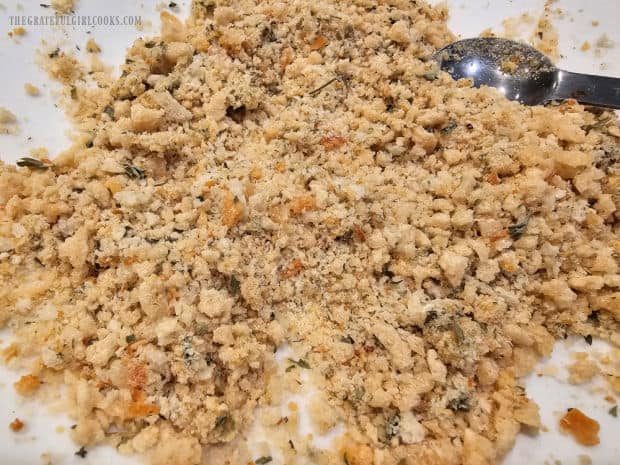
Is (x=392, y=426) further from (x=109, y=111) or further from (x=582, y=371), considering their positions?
(x=109, y=111)

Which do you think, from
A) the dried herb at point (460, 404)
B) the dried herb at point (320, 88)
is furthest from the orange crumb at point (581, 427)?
the dried herb at point (320, 88)

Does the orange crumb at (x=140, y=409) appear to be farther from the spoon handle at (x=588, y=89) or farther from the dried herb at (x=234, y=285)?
the spoon handle at (x=588, y=89)

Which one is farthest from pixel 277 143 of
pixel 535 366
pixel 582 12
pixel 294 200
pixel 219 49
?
pixel 582 12

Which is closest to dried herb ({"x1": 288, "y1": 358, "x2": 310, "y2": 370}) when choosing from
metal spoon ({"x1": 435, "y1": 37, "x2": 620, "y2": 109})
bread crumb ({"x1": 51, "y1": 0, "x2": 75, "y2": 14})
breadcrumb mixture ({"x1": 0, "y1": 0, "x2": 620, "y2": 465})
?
breadcrumb mixture ({"x1": 0, "y1": 0, "x2": 620, "y2": 465})

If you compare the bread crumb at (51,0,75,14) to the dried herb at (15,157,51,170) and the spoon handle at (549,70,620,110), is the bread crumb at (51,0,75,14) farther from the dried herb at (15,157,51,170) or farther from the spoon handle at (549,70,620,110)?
the spoon handle at (549,70,620,110)

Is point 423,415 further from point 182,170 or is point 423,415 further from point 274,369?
point 182,170

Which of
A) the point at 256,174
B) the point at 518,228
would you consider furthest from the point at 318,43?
the point at 518,228
